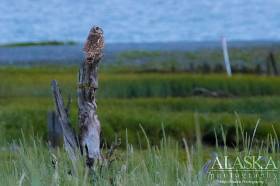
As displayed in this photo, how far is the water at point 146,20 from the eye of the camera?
5903 cm

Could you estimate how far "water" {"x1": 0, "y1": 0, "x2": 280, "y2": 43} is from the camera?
5903 centimetres

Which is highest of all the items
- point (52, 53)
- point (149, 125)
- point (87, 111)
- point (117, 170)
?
point (87, 111)

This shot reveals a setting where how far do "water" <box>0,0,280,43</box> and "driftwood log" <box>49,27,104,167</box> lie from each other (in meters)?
49.3

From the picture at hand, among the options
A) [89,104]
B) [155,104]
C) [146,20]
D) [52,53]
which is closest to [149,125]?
[155,104]

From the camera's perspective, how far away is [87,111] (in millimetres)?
5168

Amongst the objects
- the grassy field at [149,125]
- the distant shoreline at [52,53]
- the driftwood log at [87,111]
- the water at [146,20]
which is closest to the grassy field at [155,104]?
the grassy field at [149,125]

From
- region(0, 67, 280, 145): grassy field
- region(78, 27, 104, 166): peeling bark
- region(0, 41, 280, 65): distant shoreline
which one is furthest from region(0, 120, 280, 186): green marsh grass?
region(0, 41, 280, 65): distant shoreline

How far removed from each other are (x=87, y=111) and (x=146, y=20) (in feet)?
206

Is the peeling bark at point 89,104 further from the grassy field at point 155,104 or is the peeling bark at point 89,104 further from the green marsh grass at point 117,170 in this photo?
the grassy field at point 155,104

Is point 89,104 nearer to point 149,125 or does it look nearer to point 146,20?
point 149,125

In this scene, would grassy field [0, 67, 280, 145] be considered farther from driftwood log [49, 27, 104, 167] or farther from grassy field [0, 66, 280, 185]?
driftwood log [49, 27, 104, 167]

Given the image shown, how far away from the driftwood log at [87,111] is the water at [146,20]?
49.3m

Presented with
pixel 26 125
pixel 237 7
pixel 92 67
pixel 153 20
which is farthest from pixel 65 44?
pixel 92 67

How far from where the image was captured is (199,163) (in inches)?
193
